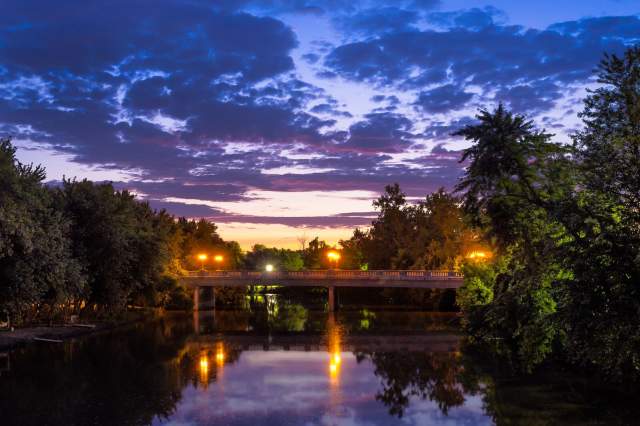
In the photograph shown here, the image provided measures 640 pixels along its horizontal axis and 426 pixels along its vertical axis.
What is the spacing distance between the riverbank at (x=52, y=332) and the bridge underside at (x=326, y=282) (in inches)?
727

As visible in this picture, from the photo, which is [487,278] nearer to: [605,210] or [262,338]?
[262,338]

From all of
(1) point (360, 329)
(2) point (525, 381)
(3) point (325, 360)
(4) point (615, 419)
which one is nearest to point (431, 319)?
(1) point (360, 329)

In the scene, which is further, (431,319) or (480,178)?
(431,319)

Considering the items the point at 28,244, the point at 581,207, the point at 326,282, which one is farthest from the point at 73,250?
the point at 581,207

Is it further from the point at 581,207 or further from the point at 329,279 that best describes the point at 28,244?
the point at 329,279

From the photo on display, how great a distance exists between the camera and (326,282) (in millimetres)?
78938

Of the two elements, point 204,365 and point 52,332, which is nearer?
point 204,365

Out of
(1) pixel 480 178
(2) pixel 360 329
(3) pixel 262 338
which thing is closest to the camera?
(1) pixel 480 178

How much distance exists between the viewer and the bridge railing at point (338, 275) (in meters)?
68.9

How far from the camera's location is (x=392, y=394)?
30141mm

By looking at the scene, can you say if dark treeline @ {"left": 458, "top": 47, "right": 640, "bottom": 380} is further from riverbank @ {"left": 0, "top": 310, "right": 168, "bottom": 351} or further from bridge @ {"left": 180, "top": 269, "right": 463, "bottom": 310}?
bridge @ {"left": 180, "top": 269, "right": 463, "bottom": 310}

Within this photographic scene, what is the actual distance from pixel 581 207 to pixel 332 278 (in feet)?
191

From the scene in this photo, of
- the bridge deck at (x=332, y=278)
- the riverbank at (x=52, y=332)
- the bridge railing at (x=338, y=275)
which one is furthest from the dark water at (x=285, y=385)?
the bridge railing at (x=338, y=275)

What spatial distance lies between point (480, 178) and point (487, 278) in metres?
27.0
